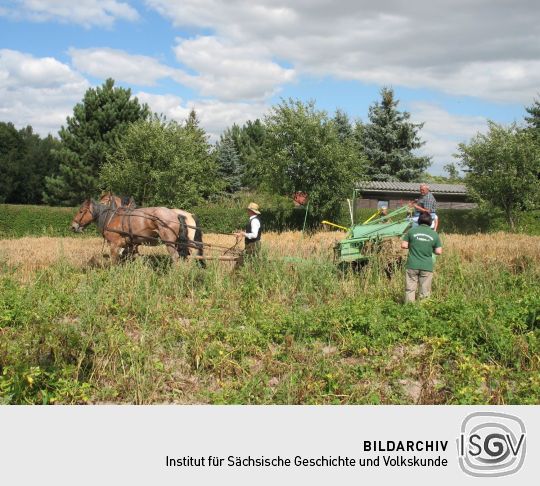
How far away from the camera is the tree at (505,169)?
88.0 feet

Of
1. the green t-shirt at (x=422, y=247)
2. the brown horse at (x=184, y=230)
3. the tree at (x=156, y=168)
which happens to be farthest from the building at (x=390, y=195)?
the green t-shirt at (x=422, y=247)

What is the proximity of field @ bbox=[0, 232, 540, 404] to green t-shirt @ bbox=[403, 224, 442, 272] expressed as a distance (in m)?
0.61

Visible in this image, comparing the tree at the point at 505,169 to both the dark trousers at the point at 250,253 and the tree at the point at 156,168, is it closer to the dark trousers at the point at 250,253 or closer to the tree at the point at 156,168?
the tree at the point at 156,168

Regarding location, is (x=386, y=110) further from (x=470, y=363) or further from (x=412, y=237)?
(x=470, y=363)

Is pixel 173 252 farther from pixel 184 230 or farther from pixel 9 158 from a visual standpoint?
pixel 9 158

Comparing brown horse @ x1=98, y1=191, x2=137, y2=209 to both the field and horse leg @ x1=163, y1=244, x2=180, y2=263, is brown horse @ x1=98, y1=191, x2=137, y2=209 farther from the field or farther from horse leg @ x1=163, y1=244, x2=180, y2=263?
the field

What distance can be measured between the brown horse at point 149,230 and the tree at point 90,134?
24.1 meters

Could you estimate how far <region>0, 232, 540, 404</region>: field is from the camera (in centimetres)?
522

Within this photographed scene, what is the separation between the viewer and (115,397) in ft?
17.2

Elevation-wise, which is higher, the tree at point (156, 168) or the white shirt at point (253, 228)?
the tree at point (156, 168)

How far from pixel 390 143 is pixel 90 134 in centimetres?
2175

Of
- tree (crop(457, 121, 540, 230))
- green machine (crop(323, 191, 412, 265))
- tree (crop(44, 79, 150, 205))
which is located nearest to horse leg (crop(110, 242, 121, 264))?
green machine (crop(323, 191, 412, 265))
